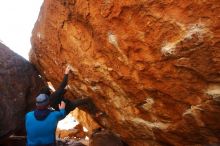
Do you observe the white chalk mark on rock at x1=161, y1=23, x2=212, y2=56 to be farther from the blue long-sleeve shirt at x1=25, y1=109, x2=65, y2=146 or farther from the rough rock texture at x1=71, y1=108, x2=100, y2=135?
the rough rock texture at x1=71, y1=108, x2=100, y2=135

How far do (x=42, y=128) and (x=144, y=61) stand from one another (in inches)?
88.9

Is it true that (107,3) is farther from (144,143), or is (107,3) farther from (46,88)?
(46,88)

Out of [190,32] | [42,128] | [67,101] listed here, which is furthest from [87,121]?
[190,32]

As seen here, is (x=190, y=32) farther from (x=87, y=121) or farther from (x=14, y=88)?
(x=87, y=121)

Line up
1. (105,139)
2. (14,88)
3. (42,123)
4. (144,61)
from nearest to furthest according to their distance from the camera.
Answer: (144,61), (42,123), (14,88), (105,139)

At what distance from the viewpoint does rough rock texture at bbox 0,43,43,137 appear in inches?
346

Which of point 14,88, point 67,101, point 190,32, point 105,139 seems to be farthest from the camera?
point 105,139

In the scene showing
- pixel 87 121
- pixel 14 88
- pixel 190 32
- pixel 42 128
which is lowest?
pixel 42 128

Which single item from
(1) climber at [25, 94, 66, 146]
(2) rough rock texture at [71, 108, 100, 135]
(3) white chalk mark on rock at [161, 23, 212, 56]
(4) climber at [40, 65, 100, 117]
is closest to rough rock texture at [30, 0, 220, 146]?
(3) white chalk mark on rock at [161, 23, 212, 56]

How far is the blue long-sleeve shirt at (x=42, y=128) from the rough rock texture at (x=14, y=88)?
260 centimetres

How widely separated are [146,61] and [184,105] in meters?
1.05

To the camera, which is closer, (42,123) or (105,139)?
(42,123)

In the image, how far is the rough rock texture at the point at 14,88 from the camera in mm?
8789

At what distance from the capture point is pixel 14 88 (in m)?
9.14
